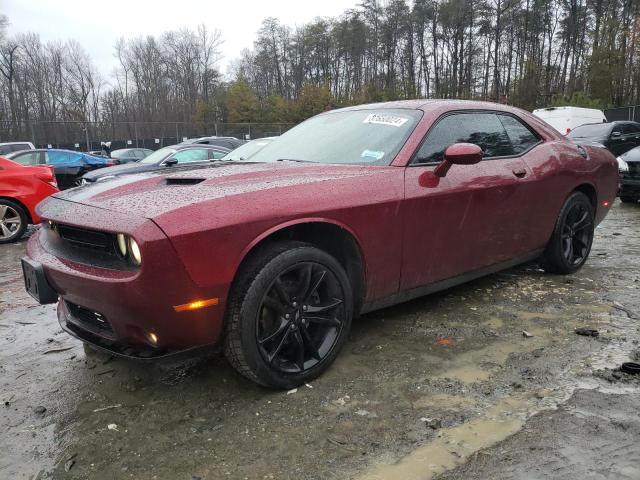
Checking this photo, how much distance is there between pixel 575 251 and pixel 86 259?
4.10 meters

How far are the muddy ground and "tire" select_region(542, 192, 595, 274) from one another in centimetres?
80

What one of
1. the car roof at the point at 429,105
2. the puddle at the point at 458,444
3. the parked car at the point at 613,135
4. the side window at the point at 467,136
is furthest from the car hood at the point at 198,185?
the parked car at the point at 613,135

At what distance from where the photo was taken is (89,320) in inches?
94.1

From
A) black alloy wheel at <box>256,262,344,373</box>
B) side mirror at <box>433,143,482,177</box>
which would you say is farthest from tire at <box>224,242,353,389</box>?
side mirror at <box>433,143,482,177</box>

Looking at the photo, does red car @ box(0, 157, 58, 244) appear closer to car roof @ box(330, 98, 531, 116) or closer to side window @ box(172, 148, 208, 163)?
side window @ box(172, 148, 208, 163)

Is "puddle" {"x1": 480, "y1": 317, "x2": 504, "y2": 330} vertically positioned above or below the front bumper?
below

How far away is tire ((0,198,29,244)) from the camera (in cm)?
726

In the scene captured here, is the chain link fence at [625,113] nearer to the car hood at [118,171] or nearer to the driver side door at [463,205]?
the car hood at [118,171]

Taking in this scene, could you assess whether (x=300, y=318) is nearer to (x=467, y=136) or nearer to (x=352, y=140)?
(x=352, y=140)

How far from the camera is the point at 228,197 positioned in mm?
2256

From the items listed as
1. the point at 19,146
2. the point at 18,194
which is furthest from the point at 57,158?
the point at 18,194

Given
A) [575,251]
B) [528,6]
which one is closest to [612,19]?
[528,6]

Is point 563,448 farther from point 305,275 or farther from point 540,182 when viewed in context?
point 540,182

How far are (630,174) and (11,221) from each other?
10516 millimetres
